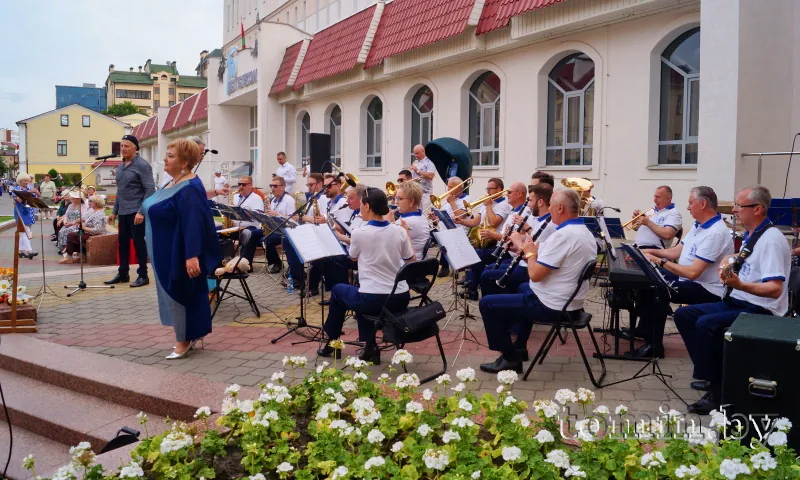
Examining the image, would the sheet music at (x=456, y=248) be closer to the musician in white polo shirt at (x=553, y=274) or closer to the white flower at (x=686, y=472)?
the musician in white polo shirt at (x=553, y=274)

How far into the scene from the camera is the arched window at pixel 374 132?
67.6ft

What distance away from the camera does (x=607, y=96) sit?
12.5 metres

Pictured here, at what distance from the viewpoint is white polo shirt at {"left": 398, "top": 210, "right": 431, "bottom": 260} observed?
8234 mm

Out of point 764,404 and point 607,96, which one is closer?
point 764,404

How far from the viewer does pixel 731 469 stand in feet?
9.15

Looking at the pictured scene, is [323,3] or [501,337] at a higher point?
[323,3]

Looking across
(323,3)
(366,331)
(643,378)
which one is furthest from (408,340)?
(323,3)

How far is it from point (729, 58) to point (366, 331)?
6.31 m

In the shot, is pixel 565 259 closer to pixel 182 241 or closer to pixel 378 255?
pixel 378 255

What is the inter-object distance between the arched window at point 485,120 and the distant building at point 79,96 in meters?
120

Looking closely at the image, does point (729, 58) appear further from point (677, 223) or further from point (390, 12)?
point (390, 12)

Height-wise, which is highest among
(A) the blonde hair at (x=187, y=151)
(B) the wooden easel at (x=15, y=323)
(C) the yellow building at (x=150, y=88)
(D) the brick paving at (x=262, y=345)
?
(C) the yellow building at (x=150, y=88)

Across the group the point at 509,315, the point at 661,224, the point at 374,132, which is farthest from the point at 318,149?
the point at 509,315

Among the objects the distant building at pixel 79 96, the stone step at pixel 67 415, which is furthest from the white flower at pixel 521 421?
the distant building at pixel 79 96
